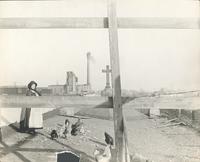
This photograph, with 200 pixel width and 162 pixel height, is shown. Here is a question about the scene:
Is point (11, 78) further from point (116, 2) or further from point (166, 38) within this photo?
point (166, 38)

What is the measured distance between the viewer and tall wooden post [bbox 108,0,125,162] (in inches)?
75.5

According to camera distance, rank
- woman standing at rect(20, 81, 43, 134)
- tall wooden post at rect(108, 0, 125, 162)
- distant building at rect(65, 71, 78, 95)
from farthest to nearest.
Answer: woman standing at rect(20, 81, 43, 134) < distant building at rect(65, 71, 78, 95) < tall wooden post at rect(108, 0, 125, 162)

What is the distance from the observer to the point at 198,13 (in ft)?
6.61

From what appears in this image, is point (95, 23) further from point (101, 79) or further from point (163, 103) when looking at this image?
point (163, 103)

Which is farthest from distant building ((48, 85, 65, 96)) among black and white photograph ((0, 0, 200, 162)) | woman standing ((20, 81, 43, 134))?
woman standing ((20, 81, 43, 134))

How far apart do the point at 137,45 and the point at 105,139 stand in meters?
0.52

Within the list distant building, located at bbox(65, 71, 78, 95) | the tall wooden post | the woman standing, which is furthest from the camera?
the woman standing

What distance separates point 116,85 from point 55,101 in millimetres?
298

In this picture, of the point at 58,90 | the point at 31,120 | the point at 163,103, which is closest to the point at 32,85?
the point at 58,90

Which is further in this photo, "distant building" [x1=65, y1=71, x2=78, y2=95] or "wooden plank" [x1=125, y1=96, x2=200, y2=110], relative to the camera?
"distant building" [x1=65, y1=71, x2=78, y2=95]

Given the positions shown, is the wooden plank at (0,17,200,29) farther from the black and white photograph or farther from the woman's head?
the woman's head

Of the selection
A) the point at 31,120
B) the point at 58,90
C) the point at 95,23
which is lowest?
the point at 31,120

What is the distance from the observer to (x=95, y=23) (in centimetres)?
197

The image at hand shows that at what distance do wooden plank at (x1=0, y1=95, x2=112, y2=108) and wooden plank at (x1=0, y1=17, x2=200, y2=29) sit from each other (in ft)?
1.11
